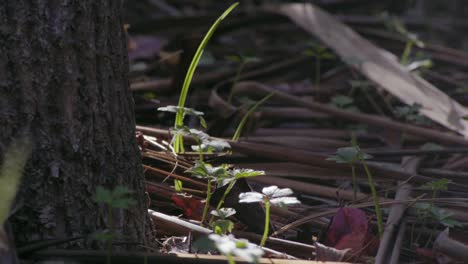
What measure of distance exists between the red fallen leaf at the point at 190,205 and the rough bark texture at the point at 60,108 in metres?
0.29

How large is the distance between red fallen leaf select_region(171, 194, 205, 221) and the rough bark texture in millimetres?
286

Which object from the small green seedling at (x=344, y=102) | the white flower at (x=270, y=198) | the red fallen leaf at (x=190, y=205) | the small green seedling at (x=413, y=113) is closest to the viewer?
the white flower at (x=270, y=198)

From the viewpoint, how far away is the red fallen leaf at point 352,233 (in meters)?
1.50

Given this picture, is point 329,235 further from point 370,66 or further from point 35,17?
point 370,66

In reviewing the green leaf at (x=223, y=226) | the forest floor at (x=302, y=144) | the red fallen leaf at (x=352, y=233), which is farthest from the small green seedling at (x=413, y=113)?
the green leaf at (x=223, y=226)

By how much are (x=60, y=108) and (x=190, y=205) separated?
473mm

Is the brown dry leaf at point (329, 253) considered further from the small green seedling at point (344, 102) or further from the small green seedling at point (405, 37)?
the small green seedling at point (405, 37)

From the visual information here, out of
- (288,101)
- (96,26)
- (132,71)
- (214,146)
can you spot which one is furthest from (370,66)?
(96,26)

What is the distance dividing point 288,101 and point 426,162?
→ 0.59 meters

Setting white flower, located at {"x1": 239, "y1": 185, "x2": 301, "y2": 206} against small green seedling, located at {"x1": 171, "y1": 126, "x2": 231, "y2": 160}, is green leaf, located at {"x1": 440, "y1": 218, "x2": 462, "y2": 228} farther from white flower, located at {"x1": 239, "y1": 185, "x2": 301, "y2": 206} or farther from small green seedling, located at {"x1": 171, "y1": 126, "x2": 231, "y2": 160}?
small green seedling, located at {"x1": 171, "y1": 126, "x2": 231, "y2": 160}

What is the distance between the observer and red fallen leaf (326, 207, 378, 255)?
1.50 metres

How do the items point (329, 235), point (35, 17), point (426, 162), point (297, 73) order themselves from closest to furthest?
point (35, 17) < point (329, 235) < point (426, 162) < point (297, 73)

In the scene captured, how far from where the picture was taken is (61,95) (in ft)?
4.09

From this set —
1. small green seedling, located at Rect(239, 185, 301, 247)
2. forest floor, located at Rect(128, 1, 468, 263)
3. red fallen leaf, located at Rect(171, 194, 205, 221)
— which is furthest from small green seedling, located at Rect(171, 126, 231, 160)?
small green seedling, located at Rect(239, 185, 301, 247)
